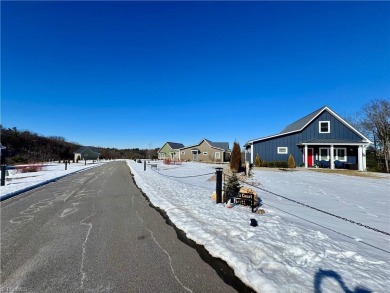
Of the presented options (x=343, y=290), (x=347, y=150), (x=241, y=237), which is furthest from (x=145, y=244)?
(x=347, y=150)

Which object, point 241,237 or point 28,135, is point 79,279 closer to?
point 241,237

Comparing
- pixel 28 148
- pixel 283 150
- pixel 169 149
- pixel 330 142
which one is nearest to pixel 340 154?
pixel 330 142

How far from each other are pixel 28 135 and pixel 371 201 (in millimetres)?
65769

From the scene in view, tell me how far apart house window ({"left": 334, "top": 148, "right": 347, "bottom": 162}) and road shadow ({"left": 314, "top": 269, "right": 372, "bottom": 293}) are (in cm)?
2595

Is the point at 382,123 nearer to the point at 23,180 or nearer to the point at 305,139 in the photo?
the point at 305,139

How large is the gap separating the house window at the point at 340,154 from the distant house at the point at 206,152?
23.3 m

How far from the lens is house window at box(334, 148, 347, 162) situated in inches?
968

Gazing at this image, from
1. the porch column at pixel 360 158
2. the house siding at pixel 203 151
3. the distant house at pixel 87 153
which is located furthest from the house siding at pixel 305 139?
the distant house at pixel 87 153

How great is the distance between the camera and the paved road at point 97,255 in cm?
284

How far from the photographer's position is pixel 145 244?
4.12 metres

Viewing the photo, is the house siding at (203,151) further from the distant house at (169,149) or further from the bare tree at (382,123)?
the bare tree at (382,123)

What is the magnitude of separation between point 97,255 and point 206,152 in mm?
44516

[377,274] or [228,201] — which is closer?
[377,274]

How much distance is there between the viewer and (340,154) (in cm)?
2484
